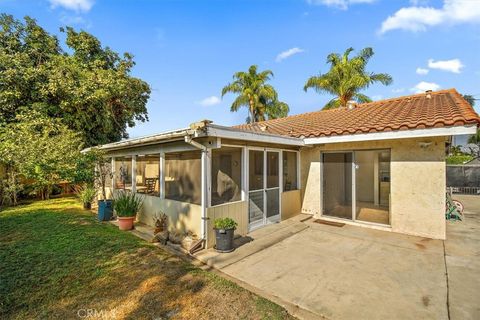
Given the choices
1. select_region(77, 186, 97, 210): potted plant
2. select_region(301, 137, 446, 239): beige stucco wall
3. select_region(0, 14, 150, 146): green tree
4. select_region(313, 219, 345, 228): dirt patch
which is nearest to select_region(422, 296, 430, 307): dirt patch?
select_region(301, 137, 446, 239): beige stucco wall

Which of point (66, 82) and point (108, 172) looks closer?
point (108, 172)

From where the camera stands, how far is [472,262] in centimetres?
487

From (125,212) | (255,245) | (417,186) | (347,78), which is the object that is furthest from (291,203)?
(347,78)

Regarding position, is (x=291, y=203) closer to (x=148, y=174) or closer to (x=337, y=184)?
(x=337, y=184)

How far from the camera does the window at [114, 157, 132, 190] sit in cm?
930

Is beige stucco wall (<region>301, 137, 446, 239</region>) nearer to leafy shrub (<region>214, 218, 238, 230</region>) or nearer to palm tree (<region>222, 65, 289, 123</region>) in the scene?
leafy shrub (<region>214, 218, 238, 230</region>)

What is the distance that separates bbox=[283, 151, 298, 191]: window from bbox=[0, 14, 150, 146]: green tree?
12.2 m

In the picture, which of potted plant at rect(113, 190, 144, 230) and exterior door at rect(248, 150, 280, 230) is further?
potted plant at rect(113, 190, 144, 230)

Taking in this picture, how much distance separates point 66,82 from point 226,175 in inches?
512

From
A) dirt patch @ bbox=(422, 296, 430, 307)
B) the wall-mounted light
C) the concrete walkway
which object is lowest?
dirt patch @ bbox=(422, 296, 430, 307)

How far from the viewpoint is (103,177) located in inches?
389

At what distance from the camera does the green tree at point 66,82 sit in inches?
512

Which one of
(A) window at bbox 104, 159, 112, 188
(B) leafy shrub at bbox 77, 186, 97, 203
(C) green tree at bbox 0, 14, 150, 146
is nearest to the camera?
(A) window at bbox 104, 159, 112, 188

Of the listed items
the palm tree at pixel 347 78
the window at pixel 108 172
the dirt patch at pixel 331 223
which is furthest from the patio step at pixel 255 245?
the palm tree at pixel 347 78
